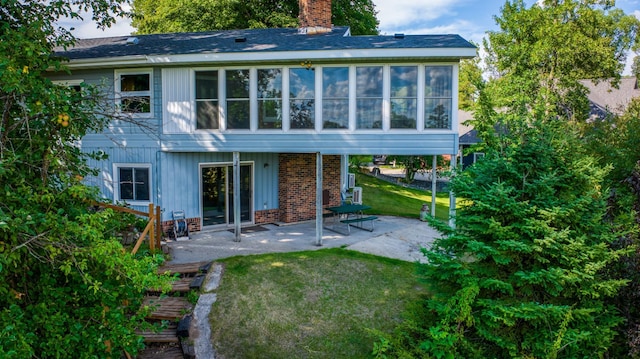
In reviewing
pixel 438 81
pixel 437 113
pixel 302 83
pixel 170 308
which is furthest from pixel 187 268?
pixel 438 81

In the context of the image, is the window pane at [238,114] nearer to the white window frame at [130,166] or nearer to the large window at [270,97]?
the large window at [270,97]

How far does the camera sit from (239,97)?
37.8 feet

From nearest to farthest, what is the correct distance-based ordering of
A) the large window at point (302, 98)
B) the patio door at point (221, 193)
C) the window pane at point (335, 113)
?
the window pane at point (335, 113) < the large window at point (302, 98) < the patio door at point (221, 193)

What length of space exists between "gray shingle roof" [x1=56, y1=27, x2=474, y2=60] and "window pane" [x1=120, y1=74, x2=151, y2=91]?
2.01ft

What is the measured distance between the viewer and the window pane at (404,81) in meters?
10.9

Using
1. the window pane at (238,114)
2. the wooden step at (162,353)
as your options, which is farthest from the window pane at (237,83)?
Answer: the wooden step at (162,353)

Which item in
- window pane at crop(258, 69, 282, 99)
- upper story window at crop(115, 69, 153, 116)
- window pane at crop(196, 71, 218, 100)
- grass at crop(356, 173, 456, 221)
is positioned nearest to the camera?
window pane at crop(258, 69, 282, 99)

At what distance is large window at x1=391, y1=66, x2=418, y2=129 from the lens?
1086 cm

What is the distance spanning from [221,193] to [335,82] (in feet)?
A: 16.6

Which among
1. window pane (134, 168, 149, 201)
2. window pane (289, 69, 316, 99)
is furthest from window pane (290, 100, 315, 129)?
window pane (134, 168, 149, 201)

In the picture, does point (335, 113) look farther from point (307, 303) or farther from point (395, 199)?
point (395, 199)

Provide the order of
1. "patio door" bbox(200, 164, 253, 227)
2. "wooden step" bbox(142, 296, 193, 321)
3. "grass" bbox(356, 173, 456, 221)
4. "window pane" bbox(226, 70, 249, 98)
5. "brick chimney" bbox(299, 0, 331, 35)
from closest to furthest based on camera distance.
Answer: "wooden step" bbox(142, 296, 193, 321) → "window pane" bbox(226, 70, 249, 98) → "patio door" bbox(200, 164, 253, 227) → "brick chimney" bbox(299, 0, 331, 35) → "grass" bbox(356, 173, 456, 221)

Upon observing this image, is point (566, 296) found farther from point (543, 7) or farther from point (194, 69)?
point (543, 7)

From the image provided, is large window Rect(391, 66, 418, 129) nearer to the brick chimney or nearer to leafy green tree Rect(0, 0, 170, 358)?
the brick chimney
